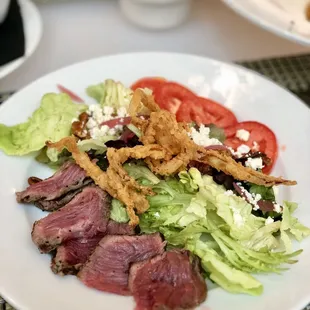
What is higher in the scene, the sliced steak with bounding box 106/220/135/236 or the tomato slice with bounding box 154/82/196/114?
the tomato slice with bounding box 154/82/196/114

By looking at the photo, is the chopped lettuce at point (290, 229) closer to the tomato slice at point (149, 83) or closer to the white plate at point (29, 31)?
the tomato slice at point (149, 83)

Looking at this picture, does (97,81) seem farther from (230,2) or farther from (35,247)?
(35,247)

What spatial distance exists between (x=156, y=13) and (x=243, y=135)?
67 cm

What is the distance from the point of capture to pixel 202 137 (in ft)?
4.53

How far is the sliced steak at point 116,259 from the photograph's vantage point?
1144 millimetres

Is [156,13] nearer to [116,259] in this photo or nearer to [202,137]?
[202,137]

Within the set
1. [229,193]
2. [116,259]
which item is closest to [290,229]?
[229,193]

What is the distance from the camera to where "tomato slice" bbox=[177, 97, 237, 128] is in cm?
152

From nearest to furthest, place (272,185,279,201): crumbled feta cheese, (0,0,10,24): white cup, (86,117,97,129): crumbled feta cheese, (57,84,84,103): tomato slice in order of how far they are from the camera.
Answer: (272,185,279,201): crumbled feta cheese, (86,117,97,129): crumbled feta cheese, (57,84,84,103): tomato slice, (0,0,10,24): white cup

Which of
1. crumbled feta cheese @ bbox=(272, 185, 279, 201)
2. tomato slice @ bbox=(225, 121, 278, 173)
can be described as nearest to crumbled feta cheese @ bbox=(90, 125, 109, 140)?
tomato slice @ bbox=(225, 121, 278, 173)

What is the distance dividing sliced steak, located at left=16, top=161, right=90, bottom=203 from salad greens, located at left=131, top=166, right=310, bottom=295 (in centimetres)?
15

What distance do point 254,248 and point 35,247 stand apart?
452 mm

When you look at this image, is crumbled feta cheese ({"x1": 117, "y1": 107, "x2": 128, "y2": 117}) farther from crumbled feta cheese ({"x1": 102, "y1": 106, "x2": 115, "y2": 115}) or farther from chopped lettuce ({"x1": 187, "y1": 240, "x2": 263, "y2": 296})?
chopped lettuce ({"x1": 187, "y1": 240, "x2": 263, "y2": 296})

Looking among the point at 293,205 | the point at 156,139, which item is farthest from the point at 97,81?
the point at 293,205
